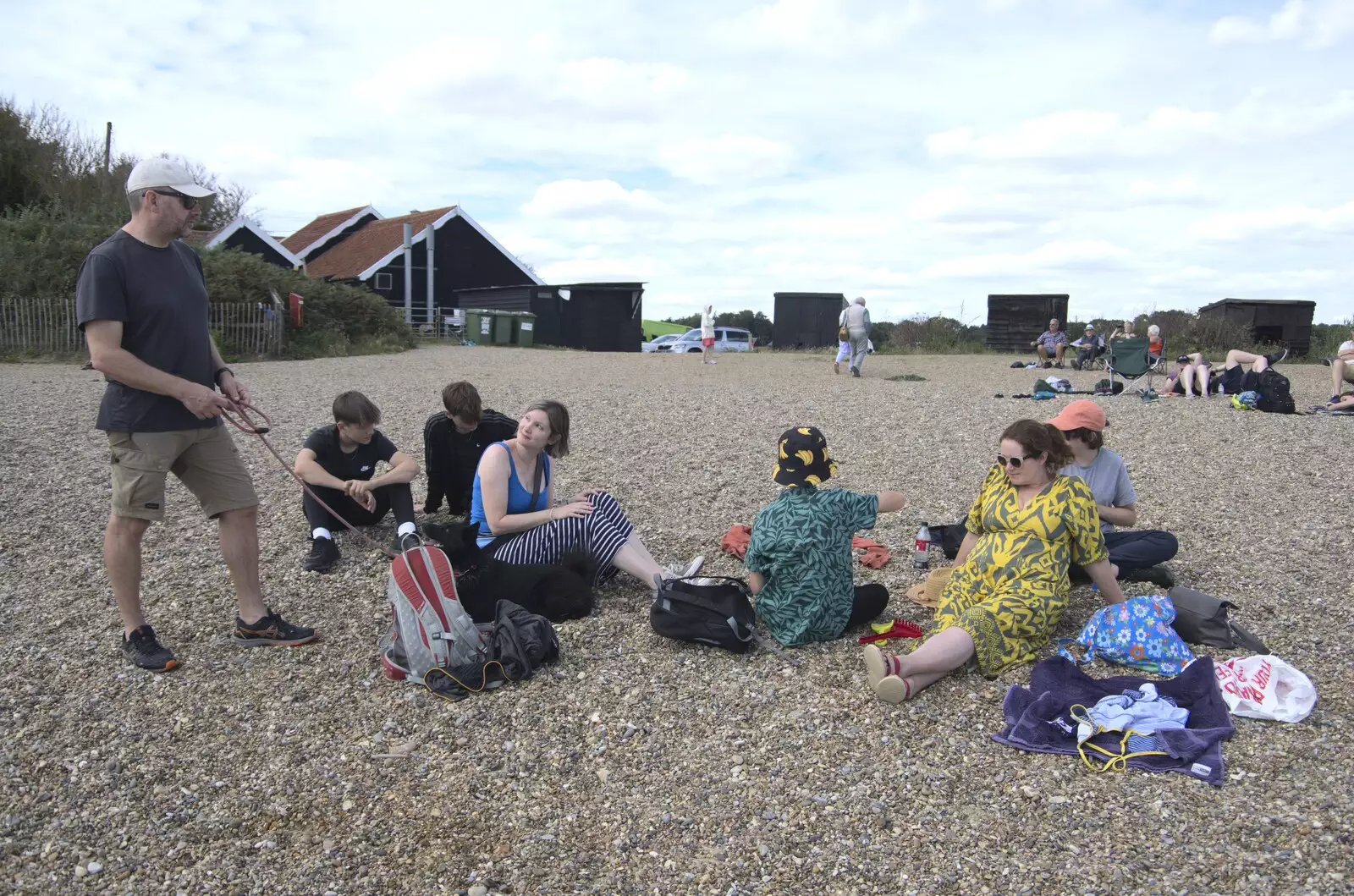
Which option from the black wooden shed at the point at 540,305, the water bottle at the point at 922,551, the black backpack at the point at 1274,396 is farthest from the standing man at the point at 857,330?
the black wooden shed at the point at 540,305

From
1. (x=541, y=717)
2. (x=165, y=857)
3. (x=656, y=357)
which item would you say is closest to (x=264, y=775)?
(x=165, y=857)

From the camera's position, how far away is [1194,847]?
2.61m

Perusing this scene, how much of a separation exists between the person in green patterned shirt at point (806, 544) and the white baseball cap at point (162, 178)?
2.42m

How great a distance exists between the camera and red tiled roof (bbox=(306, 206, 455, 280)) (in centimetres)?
3028

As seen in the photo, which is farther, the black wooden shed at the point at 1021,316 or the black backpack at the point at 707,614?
the black wooden shed at the point at 1021,316

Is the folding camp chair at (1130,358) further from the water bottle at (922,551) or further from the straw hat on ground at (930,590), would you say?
the straw hat on ground at (930,590)

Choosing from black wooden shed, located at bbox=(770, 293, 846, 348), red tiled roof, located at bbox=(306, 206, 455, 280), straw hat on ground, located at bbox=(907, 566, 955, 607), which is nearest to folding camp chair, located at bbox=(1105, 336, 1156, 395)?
straw hat on ground, located at bbox=(907, 566, 955, 607)

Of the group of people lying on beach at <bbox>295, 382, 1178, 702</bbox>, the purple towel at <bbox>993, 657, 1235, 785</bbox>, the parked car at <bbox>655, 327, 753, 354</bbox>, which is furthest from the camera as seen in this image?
the parked car at <bbox>655, 327, 753, 354</bbox>

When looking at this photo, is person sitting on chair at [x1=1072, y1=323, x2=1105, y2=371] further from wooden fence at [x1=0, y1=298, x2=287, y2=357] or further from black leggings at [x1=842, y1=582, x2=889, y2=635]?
black leggings at [x1=842, y1=582, x2=889, y2=635]

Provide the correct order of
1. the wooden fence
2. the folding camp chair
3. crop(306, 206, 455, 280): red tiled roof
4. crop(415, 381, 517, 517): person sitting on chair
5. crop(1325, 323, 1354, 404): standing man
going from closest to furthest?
crop(415, 381, 517, 517): person sitting on chair < crop(1325, 323, 1354, 404): standing man < the folding camp chair < the wooden fence < crop(306, 206, 455, 280): red tiled roof

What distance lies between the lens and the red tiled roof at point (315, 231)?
33.7 meters

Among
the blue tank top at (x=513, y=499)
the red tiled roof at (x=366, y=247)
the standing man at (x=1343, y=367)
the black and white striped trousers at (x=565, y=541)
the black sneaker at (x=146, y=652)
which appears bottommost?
the black sneaker at (x=146, y=652)

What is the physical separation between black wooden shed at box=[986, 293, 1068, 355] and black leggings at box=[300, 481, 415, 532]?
774 inches

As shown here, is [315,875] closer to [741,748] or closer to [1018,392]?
[741,748]
